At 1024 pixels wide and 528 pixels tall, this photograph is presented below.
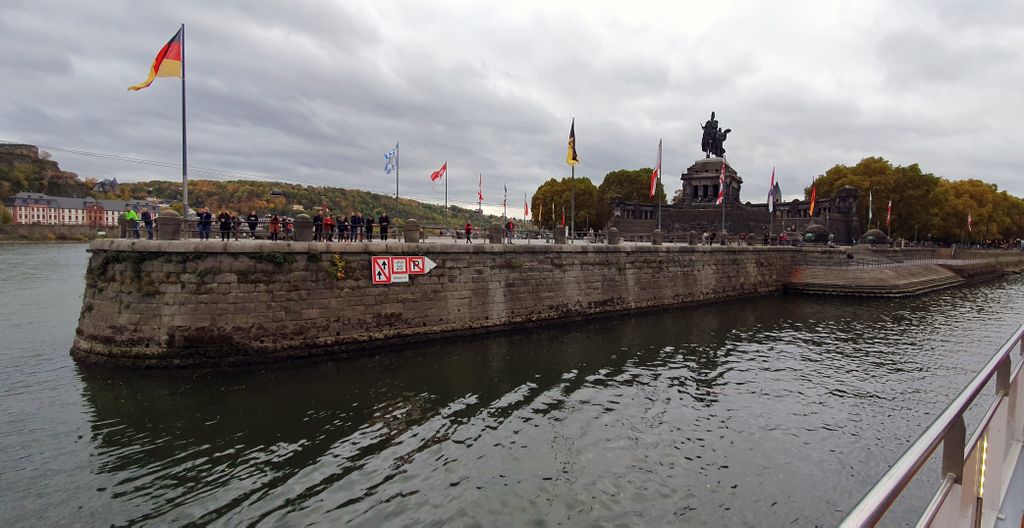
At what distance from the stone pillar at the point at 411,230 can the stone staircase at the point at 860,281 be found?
1231 inches

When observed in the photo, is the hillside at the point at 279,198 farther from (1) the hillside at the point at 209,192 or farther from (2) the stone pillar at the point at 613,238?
(2) the stone pillar at the point at 613,238

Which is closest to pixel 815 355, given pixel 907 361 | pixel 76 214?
pixel 907 361

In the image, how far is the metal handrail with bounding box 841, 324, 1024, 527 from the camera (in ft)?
4.70

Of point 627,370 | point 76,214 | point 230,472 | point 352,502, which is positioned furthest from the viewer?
point 76,214

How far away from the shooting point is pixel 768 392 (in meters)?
13.1

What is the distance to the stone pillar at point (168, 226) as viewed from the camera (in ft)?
46.1

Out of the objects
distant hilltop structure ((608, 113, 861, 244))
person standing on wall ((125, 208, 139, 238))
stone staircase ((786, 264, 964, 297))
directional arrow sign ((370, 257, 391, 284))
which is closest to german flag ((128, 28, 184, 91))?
person standing on wall ((125, 208, 139, 238))

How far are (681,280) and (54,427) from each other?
27.1 m

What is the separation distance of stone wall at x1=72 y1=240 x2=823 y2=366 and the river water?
773 millimetres

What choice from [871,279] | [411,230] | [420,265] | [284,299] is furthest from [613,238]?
[871,279]

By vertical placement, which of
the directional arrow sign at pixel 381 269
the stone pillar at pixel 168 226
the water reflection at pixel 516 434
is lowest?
the water reflection at pixel 516 434

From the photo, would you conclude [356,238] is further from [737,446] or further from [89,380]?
[737,446]

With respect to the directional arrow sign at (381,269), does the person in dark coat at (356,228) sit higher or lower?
higher

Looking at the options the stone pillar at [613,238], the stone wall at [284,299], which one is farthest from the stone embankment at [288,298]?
the stone pillar at [613,238]
